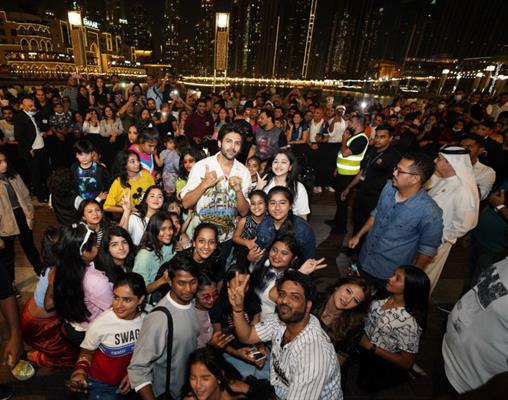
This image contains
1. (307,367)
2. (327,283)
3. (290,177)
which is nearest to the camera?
(307,367)

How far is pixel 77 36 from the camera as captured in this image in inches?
460

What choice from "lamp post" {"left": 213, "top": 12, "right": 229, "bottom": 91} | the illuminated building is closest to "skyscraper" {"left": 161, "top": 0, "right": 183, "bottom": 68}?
the illuminated building

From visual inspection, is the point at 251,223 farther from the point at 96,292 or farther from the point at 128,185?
Result: the point at 128,185

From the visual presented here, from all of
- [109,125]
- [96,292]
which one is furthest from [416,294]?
[109,125]

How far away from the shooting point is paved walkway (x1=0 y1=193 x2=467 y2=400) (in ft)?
8.91

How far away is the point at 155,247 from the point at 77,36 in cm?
1260

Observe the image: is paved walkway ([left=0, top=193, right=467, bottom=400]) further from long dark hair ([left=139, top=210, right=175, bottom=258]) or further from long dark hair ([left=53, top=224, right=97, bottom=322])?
long dark hair ([left=139, top=210, right=175, bottom=258])

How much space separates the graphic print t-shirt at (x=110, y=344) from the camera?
2150 mm

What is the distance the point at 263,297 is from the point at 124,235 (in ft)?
4.62

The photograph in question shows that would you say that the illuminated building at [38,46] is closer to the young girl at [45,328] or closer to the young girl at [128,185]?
the young girl at [128,185]

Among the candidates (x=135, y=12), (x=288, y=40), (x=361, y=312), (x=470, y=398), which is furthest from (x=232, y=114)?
(x=135, y=12)

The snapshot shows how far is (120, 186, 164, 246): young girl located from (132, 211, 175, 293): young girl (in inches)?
15.3

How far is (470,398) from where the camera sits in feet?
4.32

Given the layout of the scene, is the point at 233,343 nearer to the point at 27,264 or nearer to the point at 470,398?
the point at 470,398
